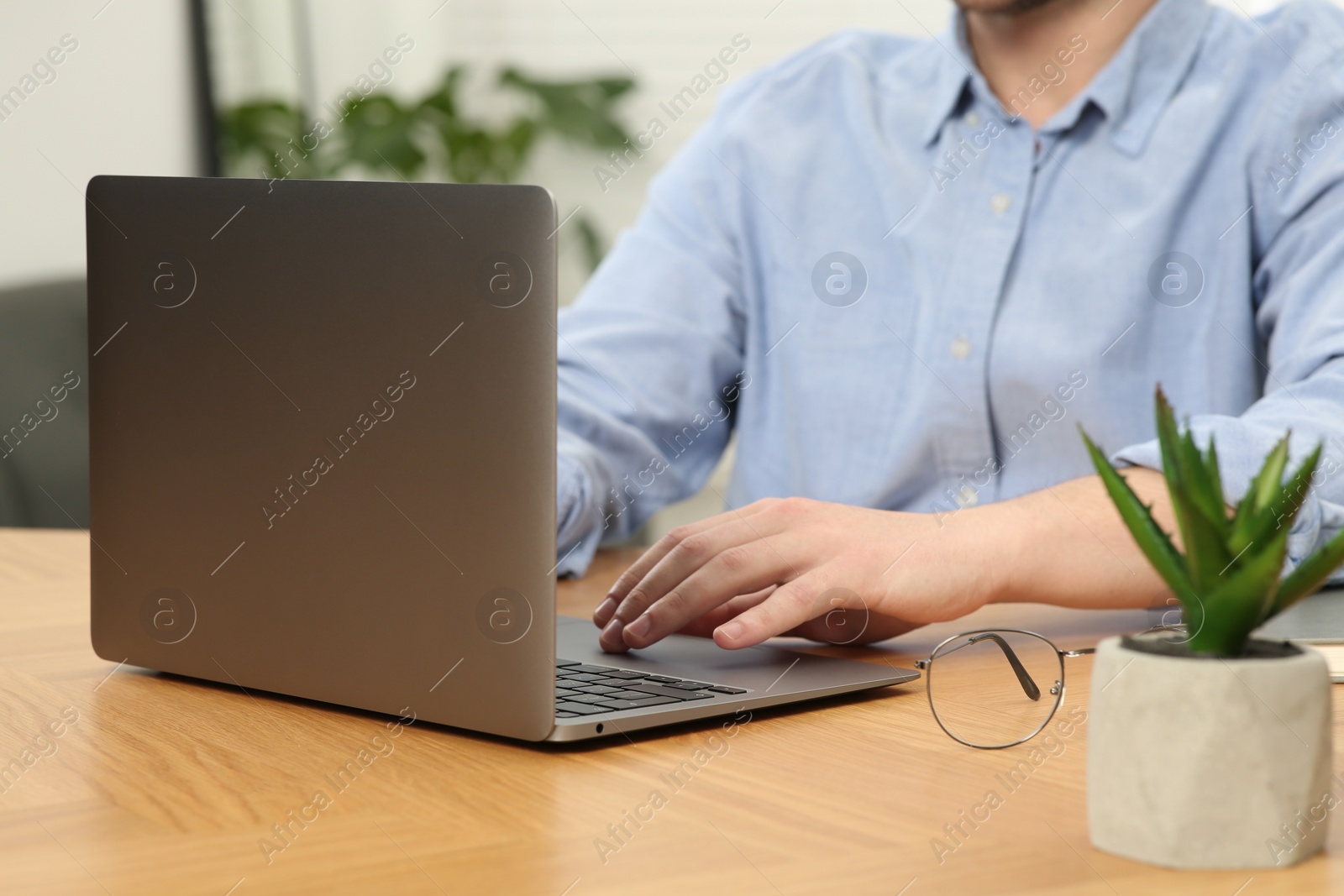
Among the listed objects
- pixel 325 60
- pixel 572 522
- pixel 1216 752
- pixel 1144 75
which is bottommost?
pixel 572 522

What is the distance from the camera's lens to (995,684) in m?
0.80

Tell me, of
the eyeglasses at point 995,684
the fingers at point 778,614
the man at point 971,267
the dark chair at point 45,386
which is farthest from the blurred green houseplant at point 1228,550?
the dark chair at point 45,386

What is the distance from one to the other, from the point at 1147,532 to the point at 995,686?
11.4 inches

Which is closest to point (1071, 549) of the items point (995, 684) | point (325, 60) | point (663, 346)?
point (995, 684)

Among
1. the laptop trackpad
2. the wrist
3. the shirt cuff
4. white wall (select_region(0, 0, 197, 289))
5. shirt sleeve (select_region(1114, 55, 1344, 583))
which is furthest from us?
white wall (select_region(0, 0, 197, 289))

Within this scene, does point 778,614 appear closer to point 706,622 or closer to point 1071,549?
point 706,622

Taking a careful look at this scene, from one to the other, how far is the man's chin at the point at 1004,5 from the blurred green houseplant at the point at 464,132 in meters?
2.10

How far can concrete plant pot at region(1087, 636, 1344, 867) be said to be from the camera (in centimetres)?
49

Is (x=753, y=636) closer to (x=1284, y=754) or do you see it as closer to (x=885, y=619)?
(x=885, y=619)

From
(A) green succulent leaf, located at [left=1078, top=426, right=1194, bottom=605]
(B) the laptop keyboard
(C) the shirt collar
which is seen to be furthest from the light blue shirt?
(A) green succulent leaf, located at [left=1078, top=426, right=1194, bottom=605]

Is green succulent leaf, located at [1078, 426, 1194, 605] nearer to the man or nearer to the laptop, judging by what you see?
the laptop

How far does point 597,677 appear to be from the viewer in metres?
0.76

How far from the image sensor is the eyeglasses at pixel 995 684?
712 mm

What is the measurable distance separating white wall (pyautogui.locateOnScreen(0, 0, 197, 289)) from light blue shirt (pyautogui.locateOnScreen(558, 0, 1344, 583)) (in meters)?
1.90
